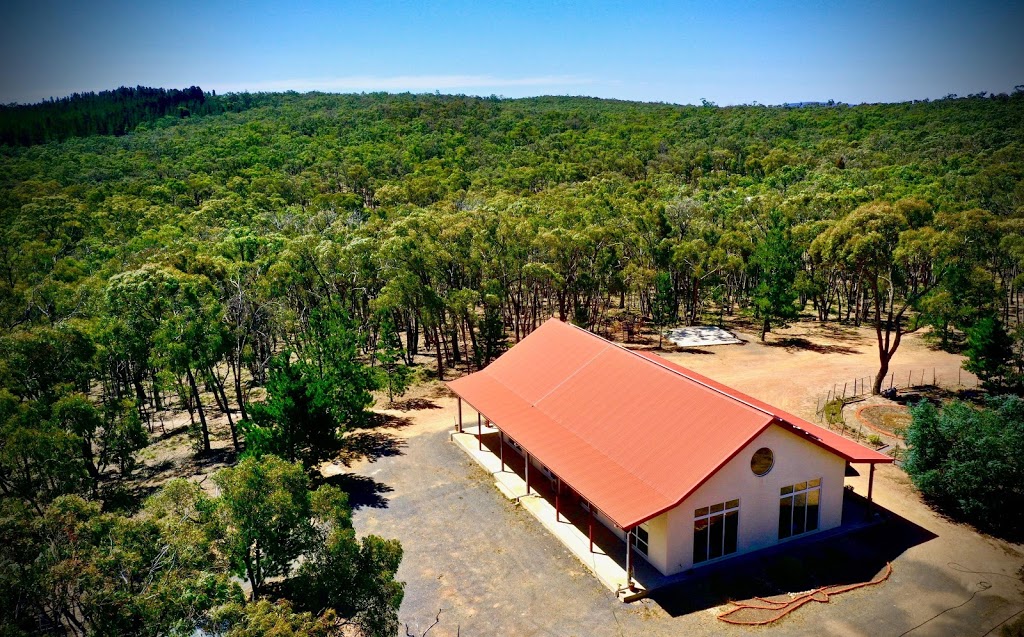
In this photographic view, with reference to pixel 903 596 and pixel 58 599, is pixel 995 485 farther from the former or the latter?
pixel 58 599

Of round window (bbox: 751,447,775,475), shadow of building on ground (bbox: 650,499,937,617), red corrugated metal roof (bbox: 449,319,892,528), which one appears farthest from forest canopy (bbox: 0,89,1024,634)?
round window (bbox: 751,447,775,475)

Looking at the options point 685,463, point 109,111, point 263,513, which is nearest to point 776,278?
point 685,463

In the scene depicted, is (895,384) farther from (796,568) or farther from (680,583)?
(680,583)

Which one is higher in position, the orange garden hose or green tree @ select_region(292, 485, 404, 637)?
green tree @ select_region(292, 485, 404, 637)

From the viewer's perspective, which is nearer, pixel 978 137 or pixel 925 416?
pixel 925 416

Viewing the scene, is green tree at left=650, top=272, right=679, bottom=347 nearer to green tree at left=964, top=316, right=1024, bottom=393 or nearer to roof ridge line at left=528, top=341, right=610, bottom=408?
green tree at left=964, top=316, right=1024, bottom=393

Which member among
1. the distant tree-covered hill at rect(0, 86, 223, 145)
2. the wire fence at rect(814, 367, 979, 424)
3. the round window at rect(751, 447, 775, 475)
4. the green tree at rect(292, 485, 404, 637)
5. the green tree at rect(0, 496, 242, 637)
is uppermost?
the distant tree-covered hill at rect(0, 86, 223, 145)

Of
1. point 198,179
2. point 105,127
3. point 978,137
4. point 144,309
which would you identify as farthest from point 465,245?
point 105,127
